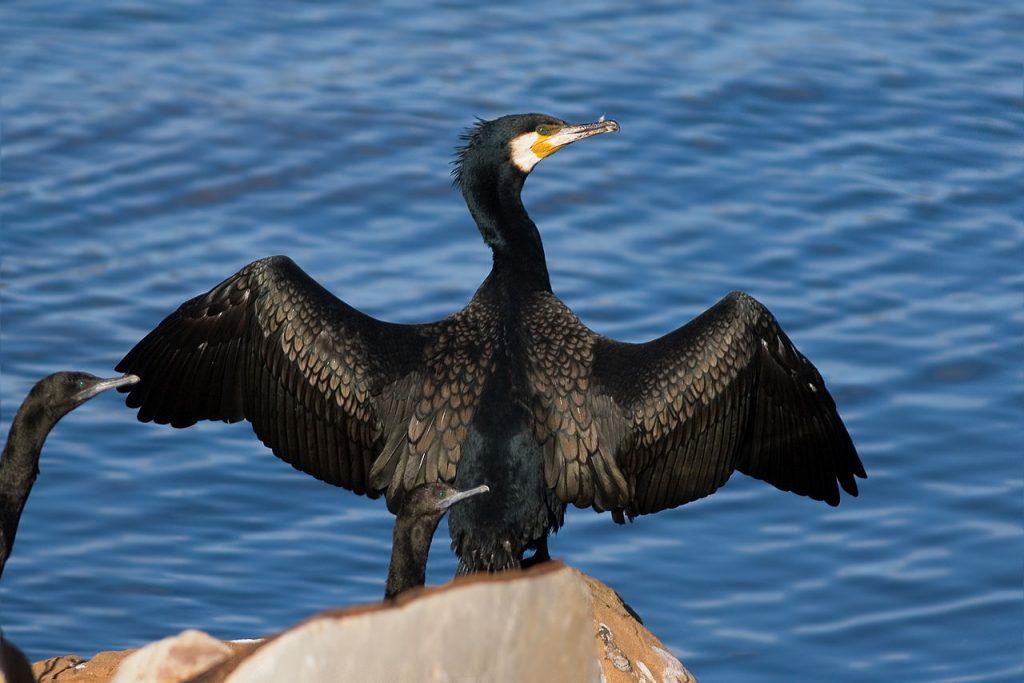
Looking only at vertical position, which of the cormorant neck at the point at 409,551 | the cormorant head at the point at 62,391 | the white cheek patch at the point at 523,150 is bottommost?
the cormorant neck at the point at 409,551

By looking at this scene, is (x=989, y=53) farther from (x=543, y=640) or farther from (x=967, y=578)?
(x=543, y=640)

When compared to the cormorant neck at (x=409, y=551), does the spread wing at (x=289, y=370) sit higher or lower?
higher

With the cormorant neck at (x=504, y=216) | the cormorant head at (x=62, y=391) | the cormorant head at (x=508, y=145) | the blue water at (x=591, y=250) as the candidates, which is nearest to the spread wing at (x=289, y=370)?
the cormorant neck at (x=504, y=216)

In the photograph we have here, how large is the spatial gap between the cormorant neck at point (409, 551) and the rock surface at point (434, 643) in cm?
191

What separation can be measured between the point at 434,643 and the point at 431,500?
248 cm

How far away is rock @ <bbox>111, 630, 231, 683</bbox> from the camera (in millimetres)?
3859

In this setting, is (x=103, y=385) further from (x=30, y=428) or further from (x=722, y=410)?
(x=722, y=410)

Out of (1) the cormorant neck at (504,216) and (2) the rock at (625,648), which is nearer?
(2) the rock at (625,648)

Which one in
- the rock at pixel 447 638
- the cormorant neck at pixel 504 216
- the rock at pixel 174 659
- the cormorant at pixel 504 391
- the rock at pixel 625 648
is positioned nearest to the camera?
the rock at pixel 447 638

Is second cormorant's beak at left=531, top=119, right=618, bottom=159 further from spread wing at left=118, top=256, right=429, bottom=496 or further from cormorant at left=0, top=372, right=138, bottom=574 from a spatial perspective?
cormorant at left=0, top=372, right=138, bottom=574

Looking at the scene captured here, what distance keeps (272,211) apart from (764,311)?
6431mm

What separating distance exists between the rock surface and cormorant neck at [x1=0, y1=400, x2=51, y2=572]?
2217 millimetres

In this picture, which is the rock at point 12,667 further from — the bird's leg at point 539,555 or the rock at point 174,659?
the bird's leg at point 539,555

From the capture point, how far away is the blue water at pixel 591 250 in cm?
961
